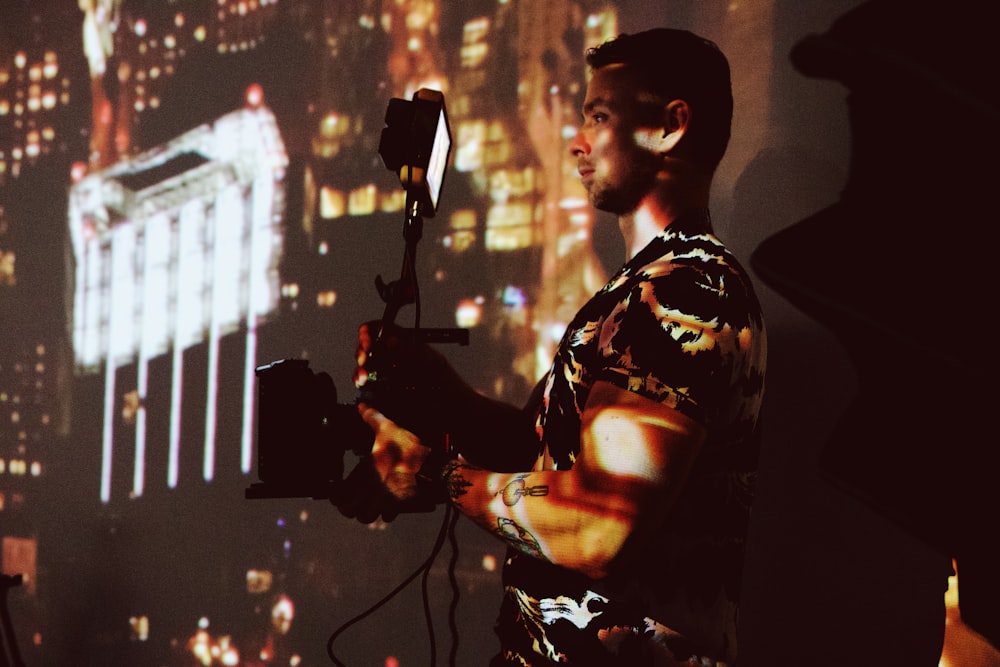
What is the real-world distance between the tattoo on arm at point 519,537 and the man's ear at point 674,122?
55 centimetres

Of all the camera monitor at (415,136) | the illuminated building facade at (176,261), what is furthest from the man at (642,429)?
the illuminated building facade at (176,261)

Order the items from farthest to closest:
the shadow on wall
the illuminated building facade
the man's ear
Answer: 1. the illuminated building facade
2. the man's ear
3. the shadow on wall

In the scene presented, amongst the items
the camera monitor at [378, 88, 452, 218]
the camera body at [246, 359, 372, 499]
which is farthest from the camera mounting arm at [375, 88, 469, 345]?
the camera body at [246, 359, 372, 499]

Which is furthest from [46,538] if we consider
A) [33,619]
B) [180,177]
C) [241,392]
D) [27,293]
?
[180,177]

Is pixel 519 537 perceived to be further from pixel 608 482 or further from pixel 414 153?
pixel 414 153

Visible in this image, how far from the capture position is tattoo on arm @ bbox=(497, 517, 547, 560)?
100 centimetres

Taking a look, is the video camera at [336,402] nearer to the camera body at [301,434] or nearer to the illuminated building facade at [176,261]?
the camera body at [301,434]

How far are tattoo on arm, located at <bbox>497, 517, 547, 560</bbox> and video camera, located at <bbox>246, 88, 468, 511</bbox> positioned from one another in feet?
0.53

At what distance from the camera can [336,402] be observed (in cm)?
121

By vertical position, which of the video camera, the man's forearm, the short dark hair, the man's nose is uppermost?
the short dark hair

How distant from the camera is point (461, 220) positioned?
205 cm

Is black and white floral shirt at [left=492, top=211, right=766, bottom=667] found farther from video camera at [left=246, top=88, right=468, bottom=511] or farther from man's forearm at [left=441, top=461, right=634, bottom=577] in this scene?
video camera at [left=246, top=88, right=468, bottom=511]

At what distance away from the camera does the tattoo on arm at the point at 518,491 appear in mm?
1005

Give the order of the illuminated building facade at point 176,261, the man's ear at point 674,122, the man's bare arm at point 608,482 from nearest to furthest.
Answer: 1. the man's bare arm at point 608,482
2. the man's ear at point 674,122
3. the illuminated building facade at point 176,261
